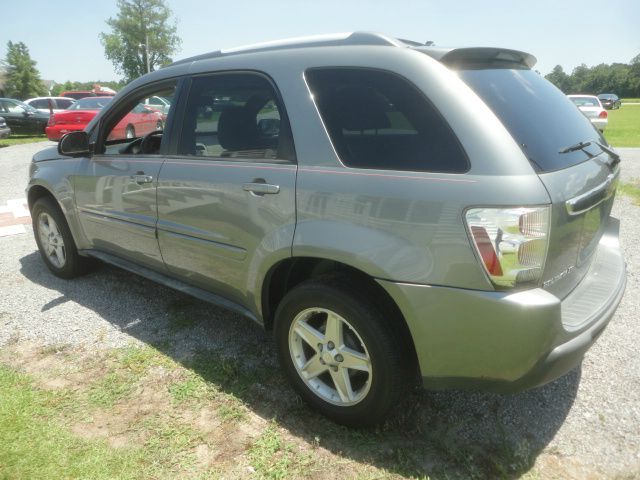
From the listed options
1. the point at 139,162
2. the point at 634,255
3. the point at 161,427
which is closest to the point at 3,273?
the point at 139,162

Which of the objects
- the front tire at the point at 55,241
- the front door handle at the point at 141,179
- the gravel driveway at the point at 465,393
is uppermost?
the front door handle at the point at 141,179

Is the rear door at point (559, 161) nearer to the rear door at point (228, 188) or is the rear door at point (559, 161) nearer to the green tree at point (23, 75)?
the rear door at point (228, 188)

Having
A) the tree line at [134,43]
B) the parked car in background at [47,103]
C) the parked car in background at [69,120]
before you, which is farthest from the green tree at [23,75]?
the parked car in background at [69,120]

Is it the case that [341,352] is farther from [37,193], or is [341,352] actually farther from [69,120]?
[69,120]

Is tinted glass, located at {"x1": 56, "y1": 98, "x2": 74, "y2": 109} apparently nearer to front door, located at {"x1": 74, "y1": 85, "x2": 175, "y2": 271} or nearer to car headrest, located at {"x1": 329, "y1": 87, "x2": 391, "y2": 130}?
front door, located at {"x1": 74, "y1": 85, "x2": 175, "y2": 271}

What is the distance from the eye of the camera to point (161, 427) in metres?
2.43

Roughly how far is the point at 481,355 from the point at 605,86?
9281 centimetres

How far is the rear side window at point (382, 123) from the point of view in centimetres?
193

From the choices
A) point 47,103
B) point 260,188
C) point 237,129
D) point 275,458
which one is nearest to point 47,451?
point 275,458

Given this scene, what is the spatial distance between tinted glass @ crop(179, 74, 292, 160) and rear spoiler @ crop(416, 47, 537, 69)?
81cm

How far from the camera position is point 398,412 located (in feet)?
8.15

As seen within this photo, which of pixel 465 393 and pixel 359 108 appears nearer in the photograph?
pixel 359 108

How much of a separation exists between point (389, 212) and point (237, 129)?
4.13 ft

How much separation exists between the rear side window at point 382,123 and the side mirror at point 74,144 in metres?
2.17
